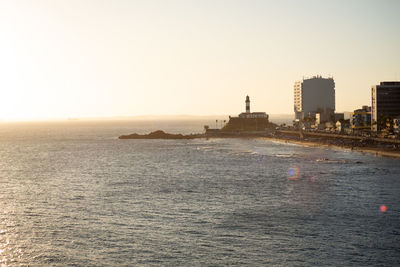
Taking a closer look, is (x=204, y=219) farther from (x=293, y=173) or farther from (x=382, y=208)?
(x=293, y=173)

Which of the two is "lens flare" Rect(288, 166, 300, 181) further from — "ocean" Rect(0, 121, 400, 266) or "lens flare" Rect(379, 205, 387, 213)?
"lens flare" Rect(379, 205, 387, 213)

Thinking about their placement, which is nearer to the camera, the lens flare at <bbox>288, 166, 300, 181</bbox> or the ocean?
the ocean

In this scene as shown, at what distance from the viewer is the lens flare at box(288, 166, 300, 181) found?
90162 millimetres

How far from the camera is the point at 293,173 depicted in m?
96.9

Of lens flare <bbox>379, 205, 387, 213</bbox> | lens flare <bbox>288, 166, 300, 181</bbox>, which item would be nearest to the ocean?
lens flare <bbox>379, 205, 387, 213</bbox>

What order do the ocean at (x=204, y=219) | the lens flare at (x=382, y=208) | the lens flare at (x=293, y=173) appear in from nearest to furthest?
the ocean at (x=204, y=219)
the lens flare at (x=382, y=208)
the lens flare at (x=293, y=173)

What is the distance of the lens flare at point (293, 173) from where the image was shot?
296 feet

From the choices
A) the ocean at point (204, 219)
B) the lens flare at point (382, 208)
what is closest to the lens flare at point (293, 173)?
the ocean at point (204, 219)

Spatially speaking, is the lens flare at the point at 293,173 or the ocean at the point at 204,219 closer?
the ocean at the point at 204,219

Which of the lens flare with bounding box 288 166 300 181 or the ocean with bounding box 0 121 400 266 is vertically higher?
the ocean with bounding box 0 121 400 266

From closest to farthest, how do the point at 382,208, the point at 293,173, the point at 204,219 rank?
the point at 204,219 < the point at 382,208 < the point at 293,173

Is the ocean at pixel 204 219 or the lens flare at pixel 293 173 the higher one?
the ocean at pixel 204 219

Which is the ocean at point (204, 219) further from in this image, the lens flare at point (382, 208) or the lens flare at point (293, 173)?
the lens flare at point (293, 173)

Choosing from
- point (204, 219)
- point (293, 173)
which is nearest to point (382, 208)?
point (204, 219)
